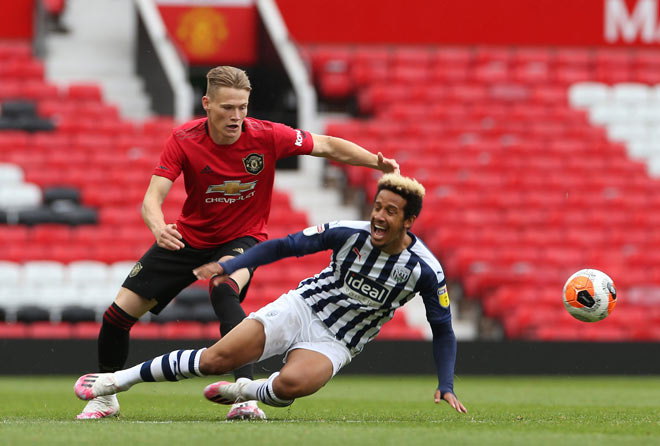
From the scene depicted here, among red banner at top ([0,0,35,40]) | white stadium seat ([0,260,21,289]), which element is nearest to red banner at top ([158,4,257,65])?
red banner at top ([0,0,35,40])

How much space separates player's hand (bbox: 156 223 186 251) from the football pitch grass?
37.3 inches

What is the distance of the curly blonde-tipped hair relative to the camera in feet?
19.4

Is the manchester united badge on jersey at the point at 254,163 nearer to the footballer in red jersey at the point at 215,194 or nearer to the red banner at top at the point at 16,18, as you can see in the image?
the footballer in red jersey at the point at 215,194

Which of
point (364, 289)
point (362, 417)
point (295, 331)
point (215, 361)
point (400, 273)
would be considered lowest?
point (362, 417)

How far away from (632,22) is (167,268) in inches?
566

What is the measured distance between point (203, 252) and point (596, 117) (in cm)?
1213

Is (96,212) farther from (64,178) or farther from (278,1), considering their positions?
(278,1)

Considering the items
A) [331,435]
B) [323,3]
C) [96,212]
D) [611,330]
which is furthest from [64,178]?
[331,435]

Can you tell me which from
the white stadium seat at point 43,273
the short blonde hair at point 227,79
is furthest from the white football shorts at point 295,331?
the white stadium seat at point 43,273

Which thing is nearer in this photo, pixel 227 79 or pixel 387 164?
pixel 227 79

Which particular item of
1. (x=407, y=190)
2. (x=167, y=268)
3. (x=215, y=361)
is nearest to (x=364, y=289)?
(x=407, y=190)

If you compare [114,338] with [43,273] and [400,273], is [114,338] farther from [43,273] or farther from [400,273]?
[43,273]

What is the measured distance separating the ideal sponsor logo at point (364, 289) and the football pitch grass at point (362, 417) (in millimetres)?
688

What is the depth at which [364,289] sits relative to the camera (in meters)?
6.15
